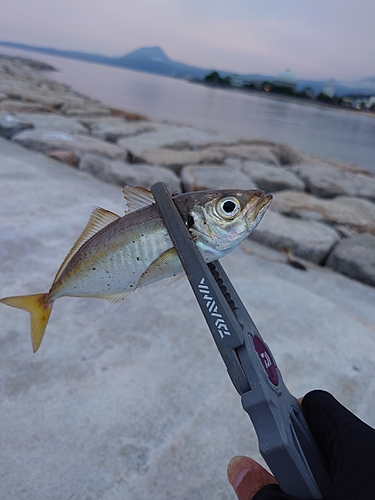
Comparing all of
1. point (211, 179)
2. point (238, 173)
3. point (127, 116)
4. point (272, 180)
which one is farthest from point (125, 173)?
point (127, 116)

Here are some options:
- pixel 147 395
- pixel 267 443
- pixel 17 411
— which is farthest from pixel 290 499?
pixel 17 411

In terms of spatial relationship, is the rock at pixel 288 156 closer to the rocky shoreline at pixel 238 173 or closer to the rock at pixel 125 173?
the rocky shoreline at pixel 238 173

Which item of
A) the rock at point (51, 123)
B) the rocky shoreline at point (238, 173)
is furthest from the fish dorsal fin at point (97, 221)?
the rock at point (51, 123)

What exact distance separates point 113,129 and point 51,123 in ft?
3.30

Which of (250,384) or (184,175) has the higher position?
(250,384)

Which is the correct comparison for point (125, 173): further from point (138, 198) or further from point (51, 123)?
point (138, 198)

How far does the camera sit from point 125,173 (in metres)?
4.24

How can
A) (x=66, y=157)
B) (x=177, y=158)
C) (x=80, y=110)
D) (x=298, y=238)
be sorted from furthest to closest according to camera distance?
(x=80, y=110) → (x=177, y=158) → (x=66, y=157) → (x=298, y=238)

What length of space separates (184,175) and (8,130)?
2.56m

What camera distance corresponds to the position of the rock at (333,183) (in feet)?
18.5

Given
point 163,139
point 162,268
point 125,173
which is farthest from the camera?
point 163,139

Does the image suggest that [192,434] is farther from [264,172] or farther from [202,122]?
[202,122]

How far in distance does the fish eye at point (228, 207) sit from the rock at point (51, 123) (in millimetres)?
5607

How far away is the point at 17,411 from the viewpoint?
5.15 feet
